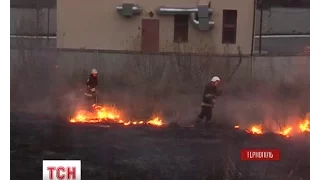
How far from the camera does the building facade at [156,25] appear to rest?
20.3 feet

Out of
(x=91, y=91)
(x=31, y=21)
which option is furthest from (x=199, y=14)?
(x=31, y=21)

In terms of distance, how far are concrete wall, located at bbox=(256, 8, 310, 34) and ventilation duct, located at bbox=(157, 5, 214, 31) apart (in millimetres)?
681

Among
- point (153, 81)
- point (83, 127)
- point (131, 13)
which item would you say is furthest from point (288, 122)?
point (131, 13)

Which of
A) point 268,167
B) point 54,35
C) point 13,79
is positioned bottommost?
point 268,167

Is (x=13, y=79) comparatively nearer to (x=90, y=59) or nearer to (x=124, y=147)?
(x=124, y=147)

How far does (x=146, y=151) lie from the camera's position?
4.51 metres

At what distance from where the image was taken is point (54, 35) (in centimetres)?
628

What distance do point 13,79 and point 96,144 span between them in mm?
999

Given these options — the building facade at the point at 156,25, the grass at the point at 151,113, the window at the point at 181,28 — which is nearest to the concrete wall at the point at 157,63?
the grass at the point at 151,113

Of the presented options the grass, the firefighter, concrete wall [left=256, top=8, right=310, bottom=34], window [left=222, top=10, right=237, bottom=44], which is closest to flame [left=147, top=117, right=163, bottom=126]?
the grass

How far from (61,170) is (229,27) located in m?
3.49

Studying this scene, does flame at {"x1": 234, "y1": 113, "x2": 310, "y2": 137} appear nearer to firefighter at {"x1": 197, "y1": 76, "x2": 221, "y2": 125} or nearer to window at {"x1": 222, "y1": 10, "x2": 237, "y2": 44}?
firefighter at {"x1": 197, "y1": 76, "x2": 221, "y2": 125}

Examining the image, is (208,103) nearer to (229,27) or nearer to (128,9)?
(229,27)

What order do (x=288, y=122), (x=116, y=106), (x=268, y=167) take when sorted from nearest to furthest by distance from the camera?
(x=268, y=167) < (x=288, y=122) < (x=116, y=106)
